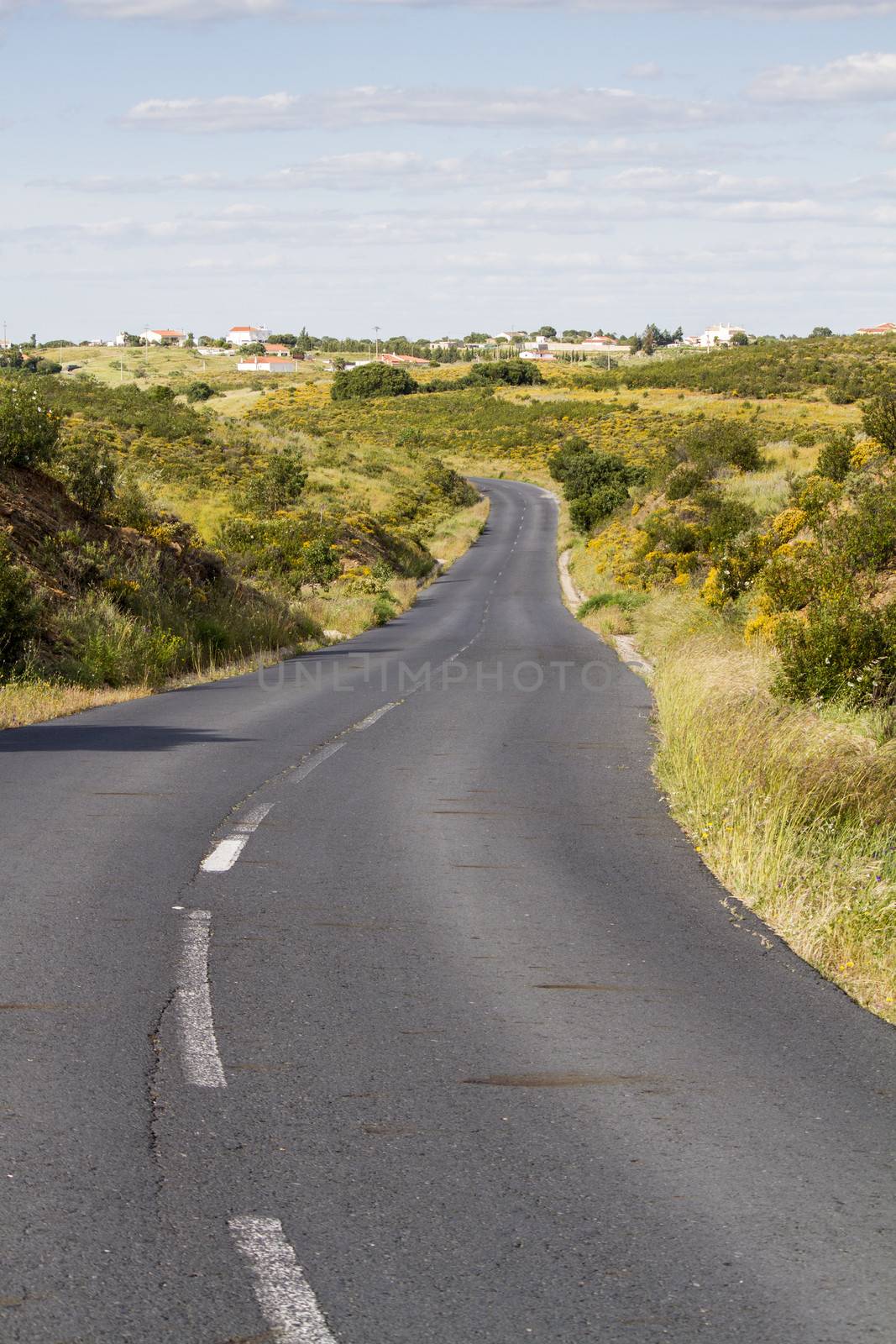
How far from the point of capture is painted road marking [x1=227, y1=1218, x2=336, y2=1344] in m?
3.23

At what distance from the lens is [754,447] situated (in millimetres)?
48969

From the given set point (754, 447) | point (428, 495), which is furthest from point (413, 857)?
point (428, 495)

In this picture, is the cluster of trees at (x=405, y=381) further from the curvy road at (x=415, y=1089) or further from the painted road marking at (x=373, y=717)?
the curvy road at (x=415, y=1089)

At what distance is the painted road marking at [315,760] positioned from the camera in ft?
37.6

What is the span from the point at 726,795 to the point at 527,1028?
186 inches

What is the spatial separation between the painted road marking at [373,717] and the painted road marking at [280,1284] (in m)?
11.1

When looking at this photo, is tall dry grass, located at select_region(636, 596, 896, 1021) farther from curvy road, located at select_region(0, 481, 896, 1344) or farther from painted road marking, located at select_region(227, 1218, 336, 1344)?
painted road marking, located at select_region(227, 1218, 336, 1344)

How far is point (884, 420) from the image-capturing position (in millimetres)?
26641

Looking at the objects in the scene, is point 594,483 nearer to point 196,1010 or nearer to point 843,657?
point 843,657

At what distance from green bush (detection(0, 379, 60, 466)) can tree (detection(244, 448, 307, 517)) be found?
29051 mm

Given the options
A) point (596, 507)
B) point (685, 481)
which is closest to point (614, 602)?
point (685, 481)

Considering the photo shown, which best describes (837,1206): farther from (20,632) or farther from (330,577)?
(330,577)

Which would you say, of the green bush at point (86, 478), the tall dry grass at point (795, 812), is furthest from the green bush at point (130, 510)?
the tall dry grass at point (795, 812)

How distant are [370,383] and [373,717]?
138176 millimetres
